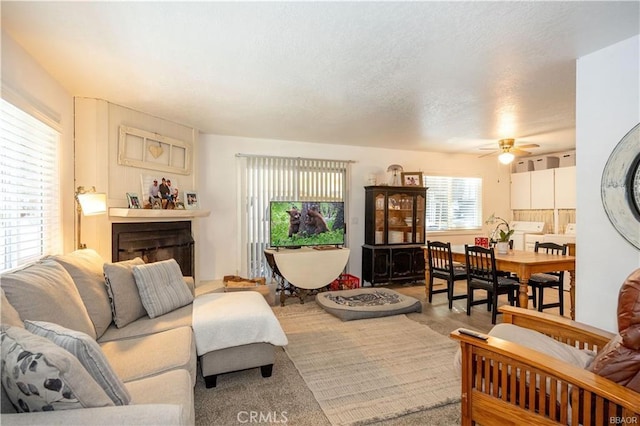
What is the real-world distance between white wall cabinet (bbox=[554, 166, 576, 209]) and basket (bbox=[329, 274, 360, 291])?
12.1 ft

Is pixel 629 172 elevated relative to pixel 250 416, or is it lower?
elevated

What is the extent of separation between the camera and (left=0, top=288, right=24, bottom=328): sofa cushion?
123 centimetres

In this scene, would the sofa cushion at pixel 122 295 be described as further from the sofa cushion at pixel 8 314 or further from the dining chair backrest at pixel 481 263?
the dining chair backrest at pixel 481 263

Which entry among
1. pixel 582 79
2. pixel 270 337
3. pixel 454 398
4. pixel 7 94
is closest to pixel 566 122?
pixel 582 79

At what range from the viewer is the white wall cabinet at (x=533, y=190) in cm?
578

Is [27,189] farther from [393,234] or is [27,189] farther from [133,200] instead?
[393,234]

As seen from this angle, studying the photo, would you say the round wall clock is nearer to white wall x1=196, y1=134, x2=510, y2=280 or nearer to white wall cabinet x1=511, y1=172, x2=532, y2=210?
white wall x1=196, y1=134, x2=510, y2=280

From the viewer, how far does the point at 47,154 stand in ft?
8.53

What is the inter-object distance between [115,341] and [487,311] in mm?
3722

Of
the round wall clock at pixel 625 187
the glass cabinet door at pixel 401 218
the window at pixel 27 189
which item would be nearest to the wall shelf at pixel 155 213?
the window at pixel 27 189

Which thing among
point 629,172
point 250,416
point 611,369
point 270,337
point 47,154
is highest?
point 47,154

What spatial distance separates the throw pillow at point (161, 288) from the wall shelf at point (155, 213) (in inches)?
34.9

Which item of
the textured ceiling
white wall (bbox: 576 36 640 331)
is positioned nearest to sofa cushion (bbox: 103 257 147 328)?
the textured ceiling

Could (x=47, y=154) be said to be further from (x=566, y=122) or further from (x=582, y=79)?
(x=566, y=122)
